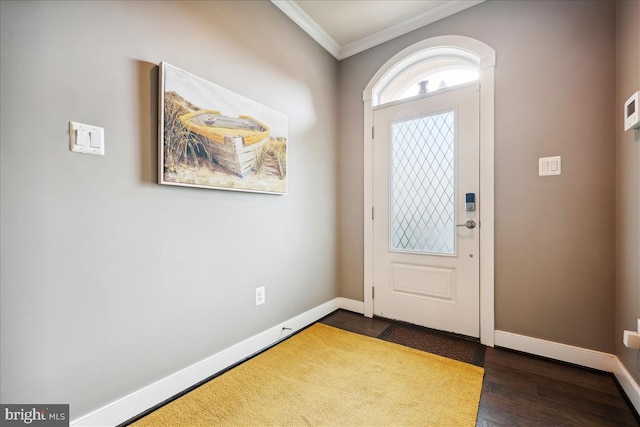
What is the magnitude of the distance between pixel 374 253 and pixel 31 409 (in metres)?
2.31

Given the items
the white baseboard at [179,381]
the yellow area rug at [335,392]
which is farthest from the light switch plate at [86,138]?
the yellow area rug at [335,392]

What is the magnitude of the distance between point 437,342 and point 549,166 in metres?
1.49

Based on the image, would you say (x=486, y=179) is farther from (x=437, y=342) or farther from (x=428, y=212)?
(x=437, y=342)

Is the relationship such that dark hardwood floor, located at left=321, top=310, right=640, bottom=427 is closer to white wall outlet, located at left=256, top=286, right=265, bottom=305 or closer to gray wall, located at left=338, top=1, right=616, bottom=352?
gray wall, located at left=338, top=1, right=616, bottom=352

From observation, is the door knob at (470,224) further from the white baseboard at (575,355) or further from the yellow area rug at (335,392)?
the yellow area rug at (335,392)

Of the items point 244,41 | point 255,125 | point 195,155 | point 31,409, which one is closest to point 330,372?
point 31,409

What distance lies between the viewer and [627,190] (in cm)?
151

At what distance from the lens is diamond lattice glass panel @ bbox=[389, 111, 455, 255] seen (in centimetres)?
224

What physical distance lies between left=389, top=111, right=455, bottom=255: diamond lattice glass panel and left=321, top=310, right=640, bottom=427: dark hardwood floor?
0.86 m

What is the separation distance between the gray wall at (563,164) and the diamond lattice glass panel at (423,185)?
1.11ft

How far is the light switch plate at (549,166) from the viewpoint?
5.98ft

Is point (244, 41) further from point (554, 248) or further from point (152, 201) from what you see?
point (554, 248)

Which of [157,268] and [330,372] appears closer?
[157,268]

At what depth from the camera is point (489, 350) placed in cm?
198
